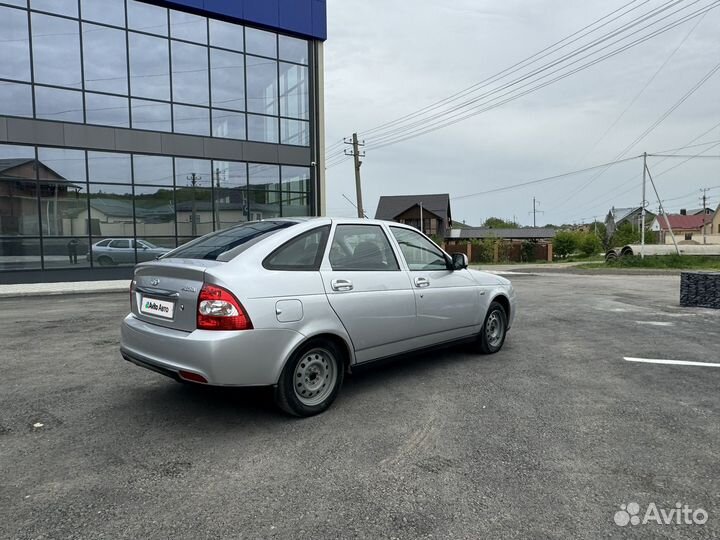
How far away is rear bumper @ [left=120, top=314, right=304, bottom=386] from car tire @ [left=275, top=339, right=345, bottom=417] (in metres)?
0.15

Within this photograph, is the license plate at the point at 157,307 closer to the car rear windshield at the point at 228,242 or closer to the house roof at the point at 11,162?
the car rear windshield at the point at 228,242

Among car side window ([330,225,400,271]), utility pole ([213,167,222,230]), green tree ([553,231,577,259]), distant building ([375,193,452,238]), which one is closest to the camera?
car side window ([330,225,400,271])

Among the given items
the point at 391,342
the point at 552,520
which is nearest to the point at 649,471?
the point at 552,520

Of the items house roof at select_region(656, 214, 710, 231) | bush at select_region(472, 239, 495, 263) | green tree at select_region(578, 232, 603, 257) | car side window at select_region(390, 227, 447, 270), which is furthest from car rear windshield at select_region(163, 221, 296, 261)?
house roof at select_region(656, 214, 710, 231)

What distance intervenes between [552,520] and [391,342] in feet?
7.16

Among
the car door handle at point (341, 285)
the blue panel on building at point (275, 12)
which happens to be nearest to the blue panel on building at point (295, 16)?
the blue panel on building at point (275, 12)

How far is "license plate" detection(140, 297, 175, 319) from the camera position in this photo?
11.9ft

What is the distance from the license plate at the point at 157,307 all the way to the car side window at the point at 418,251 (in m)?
2.30

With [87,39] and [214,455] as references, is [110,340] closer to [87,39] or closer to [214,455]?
[214,455]

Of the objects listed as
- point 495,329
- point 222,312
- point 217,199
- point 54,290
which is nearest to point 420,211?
point 217,199

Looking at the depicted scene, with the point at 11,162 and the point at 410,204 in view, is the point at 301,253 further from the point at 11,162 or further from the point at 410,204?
the point at 410,204

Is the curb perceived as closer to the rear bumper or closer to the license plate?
the license plate

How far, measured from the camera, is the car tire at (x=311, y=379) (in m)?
3.66

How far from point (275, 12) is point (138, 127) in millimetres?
7673
